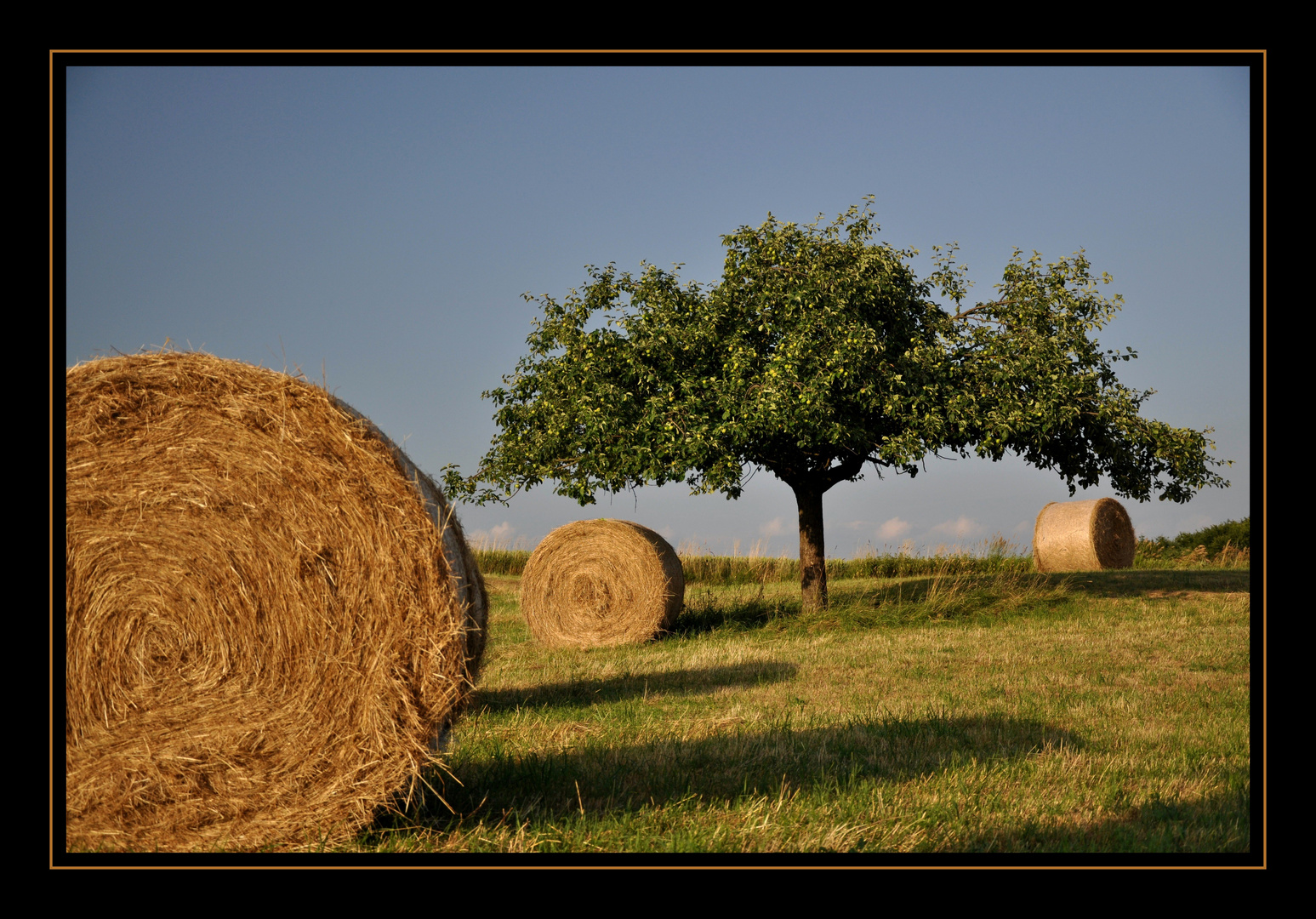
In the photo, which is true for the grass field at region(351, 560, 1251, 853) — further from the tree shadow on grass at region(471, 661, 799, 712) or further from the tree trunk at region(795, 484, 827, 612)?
the tree trunk at region(795, 484, 827, 612)

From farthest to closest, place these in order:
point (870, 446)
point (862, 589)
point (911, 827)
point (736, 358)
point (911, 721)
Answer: point (862, 589), point (870, 446), point (736, 358), point (911, 721), point (911, 827)

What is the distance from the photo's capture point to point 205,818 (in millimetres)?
4895

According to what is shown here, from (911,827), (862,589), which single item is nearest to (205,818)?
(911,827)

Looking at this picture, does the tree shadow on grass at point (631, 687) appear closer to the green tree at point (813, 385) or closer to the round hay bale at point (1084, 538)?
the green tree at point (813, 385)

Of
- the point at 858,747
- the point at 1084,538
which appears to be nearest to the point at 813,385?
the point at 858,747

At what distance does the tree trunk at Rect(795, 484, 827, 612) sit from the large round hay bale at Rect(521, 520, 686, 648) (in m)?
3.51

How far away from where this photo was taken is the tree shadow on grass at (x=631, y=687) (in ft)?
31.6

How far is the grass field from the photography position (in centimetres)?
526

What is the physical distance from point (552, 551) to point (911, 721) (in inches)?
327

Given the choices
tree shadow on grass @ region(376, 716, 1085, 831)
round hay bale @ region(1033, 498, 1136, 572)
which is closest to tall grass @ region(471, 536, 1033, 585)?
round hay bale @ region(1033, 498, 1136, 572)

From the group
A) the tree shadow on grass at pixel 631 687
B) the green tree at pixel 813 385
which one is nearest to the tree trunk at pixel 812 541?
the green tree at pixel 813 385

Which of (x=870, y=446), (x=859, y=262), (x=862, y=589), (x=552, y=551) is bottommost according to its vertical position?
(x=862, y=589)

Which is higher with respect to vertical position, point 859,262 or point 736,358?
point 859,262
